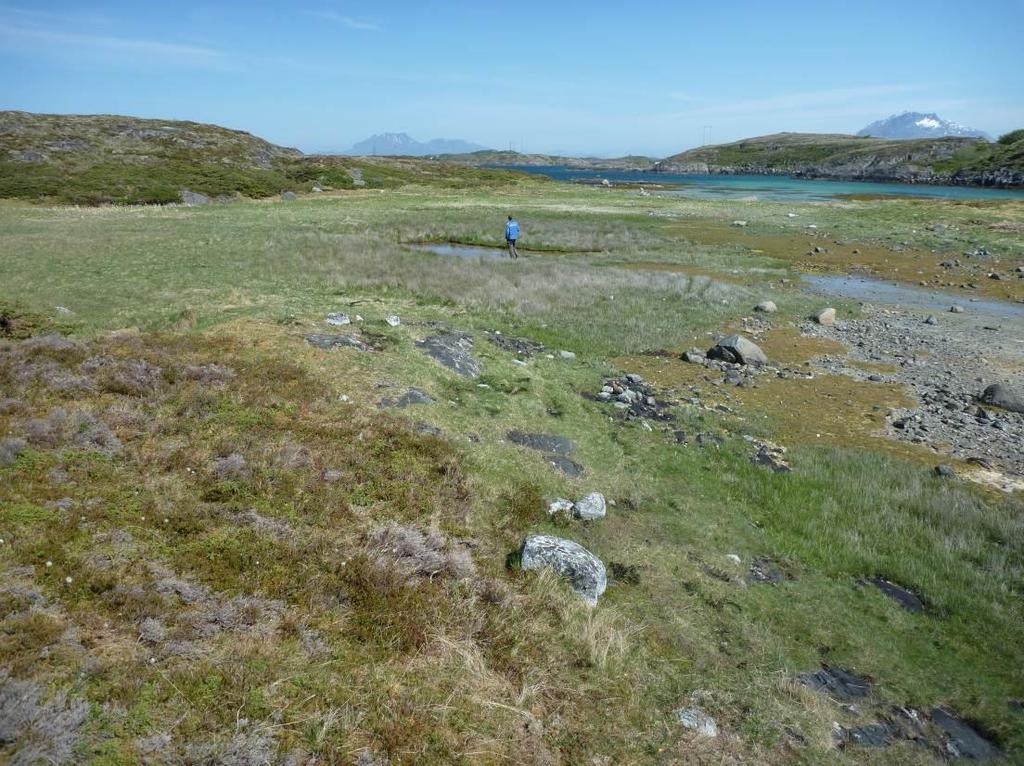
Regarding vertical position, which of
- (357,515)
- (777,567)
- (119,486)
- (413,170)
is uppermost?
(413,170)

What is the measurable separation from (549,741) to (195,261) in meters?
31.4

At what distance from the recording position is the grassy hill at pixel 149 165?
6219 centimetres

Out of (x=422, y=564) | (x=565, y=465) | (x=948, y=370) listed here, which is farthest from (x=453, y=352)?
(x=948, y=370)

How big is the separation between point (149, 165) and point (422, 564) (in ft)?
299

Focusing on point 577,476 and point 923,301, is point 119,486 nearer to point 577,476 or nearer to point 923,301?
point 577,476

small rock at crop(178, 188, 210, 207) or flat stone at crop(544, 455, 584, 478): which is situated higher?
small rock at crop(178, 188, 210, 207)

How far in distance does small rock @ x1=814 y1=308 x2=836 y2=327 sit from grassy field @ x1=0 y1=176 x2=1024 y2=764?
14018mm

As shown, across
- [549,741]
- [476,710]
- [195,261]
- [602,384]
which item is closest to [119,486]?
[476,710]

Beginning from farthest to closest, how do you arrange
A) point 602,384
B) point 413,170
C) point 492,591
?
point 413,170
point 602,384
point 492,591

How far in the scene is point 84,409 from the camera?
11047 mm

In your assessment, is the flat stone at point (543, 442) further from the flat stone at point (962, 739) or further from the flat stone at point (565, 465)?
the flat stone at point (962, 739)

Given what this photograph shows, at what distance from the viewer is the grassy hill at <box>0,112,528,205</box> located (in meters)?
62.2

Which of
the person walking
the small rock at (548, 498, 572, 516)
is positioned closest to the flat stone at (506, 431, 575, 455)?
the small rock at (548, 498, 572, 516)

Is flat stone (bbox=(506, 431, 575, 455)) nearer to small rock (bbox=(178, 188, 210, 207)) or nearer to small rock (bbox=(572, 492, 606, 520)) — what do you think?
small rock (bbox=(572, 492, 606, 520))
